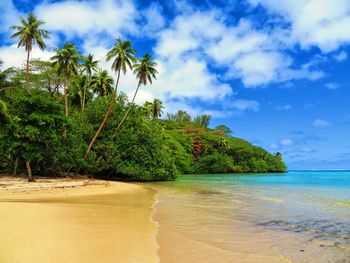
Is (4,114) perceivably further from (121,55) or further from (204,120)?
(204,120)

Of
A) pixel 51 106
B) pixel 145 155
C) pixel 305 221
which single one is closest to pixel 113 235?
pixel 305 221

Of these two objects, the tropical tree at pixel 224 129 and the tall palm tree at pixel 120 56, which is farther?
the tropical tree at pixel 224 129

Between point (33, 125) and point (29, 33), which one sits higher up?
point (29, 33)

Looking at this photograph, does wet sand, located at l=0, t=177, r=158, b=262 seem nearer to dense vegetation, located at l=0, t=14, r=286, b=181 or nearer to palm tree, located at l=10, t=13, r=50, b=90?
dense vegetation, located at l=0, t=14, r=286, b=181

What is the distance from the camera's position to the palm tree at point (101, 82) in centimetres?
4309

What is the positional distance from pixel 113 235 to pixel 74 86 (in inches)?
1476

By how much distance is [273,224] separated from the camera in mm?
9461

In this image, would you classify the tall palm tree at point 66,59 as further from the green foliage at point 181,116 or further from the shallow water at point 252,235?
the green foliage at point 181,116

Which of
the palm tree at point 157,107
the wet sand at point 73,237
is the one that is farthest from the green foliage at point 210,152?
the wet sand at point 73,237

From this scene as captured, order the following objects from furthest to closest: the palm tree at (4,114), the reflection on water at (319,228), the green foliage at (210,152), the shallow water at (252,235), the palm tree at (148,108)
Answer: the green foliage at (210,152) < the palm tree at (148,108) < the palm tree at (4,114) < the reflection on water at (319,228) < the shallow water at (252,235)

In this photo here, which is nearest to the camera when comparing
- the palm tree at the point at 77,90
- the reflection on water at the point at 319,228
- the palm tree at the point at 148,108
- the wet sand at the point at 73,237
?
the wet sand at the point at 73,237

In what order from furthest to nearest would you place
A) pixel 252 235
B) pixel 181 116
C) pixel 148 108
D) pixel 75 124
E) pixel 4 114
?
pixel 181 116 → pixel 148 108 → pixel 75 124 → pixel 4 114 → pixel 252 235

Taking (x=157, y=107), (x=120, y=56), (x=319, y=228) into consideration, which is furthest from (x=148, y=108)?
(x=319, y=228)

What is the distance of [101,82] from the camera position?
4347 centimetres
